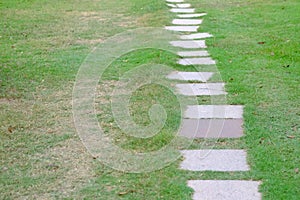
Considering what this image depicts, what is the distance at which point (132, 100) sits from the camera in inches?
Result: 163

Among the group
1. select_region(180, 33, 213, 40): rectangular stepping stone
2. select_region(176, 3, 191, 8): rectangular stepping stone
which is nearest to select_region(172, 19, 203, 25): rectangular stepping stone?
select_region(180, 33, 213, 40): rectangular stepping stone

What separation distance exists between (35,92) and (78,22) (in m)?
3.27

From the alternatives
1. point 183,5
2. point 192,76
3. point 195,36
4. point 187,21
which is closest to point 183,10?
point 183,5

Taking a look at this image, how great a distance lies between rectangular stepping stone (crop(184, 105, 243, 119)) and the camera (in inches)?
150

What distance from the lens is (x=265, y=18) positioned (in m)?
7.31

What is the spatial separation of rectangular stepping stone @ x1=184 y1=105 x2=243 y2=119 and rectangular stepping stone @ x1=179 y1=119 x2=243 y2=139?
0.08 metres

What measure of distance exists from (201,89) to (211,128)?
2.88 ft

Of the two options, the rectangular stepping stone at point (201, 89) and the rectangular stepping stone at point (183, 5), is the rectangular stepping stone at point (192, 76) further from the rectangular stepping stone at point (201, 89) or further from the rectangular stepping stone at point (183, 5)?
the rectangular stepping stone at point (183, 5)

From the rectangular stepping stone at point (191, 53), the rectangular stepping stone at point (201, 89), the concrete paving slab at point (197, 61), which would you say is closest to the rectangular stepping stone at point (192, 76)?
the rectangular stepping stone at point (201, 89)

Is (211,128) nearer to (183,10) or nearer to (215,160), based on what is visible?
(215,160)

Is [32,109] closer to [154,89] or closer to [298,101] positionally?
[154,89]

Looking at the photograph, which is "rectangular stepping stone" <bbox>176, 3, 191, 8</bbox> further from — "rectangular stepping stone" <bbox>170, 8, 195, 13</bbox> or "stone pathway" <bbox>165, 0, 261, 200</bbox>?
"stone pathway" <bbox>165, 0, 261, 200</bbox>

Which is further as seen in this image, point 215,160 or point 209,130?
point 209,130

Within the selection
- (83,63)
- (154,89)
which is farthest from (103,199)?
(83,63)
